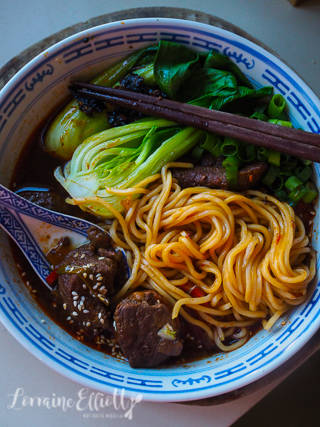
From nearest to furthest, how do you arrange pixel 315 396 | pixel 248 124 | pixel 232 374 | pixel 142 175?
1. pixel 232 374
2. pixel 248 124
3. pixel 142 175
4. pixel 315 396

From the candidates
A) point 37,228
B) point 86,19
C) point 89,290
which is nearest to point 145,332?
point 89,290

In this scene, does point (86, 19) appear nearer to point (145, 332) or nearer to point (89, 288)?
point (89, 288)

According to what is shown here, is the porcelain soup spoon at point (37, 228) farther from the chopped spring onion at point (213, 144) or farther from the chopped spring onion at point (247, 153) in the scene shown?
the chopped spring onion at point (247, 153)

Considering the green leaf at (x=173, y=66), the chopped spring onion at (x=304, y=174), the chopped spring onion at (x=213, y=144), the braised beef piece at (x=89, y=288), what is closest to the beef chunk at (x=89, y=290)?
the braised beef piece at (x=89, y=288)

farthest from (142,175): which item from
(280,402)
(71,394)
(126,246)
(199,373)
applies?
(280,402)

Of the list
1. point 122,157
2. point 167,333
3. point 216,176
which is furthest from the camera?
point 122,157

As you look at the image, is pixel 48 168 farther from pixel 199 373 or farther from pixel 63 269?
pixel 199 373

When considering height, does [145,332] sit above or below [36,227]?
below
